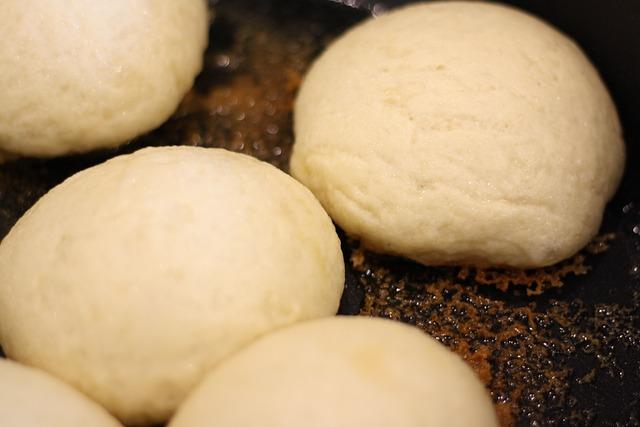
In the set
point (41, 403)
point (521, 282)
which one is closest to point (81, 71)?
point (41, 403)

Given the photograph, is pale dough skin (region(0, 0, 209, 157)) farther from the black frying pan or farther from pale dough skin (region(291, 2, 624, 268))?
pale dough skin (region(291, 2, 624, 268))

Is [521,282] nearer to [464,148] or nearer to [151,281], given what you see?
[464,148]

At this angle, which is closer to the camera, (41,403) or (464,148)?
(41,403)

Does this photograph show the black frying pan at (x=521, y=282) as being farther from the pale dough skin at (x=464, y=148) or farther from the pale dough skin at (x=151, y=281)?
the pale dough skin at (x=151, y=281)

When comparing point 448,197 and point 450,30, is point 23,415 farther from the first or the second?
point 450,30

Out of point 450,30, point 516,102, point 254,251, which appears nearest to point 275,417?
point 254,251

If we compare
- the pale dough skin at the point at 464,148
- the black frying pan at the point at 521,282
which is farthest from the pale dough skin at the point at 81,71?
the pale dough skin at the point at 464,148
